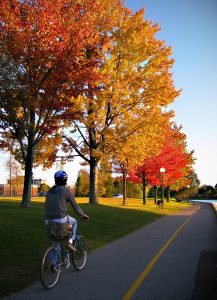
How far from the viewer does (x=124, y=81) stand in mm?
23859

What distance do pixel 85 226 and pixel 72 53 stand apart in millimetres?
8389

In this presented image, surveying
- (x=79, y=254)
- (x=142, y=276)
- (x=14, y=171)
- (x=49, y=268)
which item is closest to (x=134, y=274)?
(x=142, y=276)

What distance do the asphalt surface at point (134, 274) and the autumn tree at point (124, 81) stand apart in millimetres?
12685

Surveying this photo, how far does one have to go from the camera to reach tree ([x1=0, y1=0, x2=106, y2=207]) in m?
17.2

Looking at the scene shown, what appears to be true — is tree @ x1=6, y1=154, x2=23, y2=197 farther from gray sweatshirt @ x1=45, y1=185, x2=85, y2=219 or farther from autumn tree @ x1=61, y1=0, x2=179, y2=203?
gray sweatshirt @ x1=45, y1=185, x2=85, y2=219

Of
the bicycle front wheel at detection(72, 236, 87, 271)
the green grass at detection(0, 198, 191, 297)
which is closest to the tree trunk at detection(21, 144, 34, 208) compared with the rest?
the green grass at detection(0, 198, 191, 297)

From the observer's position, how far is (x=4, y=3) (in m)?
17.8

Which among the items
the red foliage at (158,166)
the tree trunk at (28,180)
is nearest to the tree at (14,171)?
the red foliage at (158,166)

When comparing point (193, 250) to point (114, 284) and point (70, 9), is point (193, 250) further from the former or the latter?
point (70, 9)

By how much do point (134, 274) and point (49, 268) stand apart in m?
2.05

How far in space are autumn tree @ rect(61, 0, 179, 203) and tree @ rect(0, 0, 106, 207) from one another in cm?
436

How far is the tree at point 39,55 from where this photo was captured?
17250 mm

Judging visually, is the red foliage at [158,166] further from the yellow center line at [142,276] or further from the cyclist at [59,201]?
the cyclist at [59,201]

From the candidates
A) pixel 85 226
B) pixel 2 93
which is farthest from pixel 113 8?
pixel 85 226
